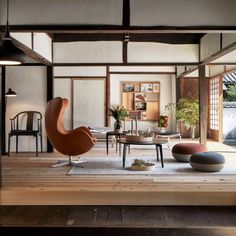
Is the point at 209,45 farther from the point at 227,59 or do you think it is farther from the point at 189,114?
the point at 189,114

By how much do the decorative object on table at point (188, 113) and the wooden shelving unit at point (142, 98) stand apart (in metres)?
0.77

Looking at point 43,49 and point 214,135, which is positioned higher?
point 43,49

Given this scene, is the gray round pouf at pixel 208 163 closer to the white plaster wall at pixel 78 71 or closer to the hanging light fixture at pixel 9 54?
the hanging light fixture at pixel 9 54

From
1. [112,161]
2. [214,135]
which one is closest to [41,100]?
[112,161]

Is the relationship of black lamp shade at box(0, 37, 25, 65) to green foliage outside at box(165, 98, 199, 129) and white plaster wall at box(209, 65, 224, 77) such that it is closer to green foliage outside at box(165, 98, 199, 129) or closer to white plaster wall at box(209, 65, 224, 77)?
white plaster wall at box(209, 65, 224, 77)

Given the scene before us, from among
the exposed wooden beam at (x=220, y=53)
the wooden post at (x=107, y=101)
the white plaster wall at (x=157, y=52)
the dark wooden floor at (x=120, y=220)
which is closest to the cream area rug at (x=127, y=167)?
the dark wooden floor at (x=120, y=220)

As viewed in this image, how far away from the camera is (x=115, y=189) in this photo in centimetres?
431

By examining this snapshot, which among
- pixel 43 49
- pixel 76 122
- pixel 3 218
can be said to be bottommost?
pixel 3 218

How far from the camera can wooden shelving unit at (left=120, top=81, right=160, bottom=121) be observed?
1128cm

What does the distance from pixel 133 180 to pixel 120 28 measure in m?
1.93

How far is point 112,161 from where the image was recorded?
21.0 ft

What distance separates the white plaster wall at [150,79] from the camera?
36.9ft

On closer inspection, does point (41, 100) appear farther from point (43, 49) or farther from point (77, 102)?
point (77, 102)

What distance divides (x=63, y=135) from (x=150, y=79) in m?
6.12
